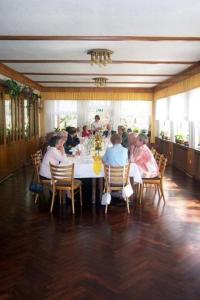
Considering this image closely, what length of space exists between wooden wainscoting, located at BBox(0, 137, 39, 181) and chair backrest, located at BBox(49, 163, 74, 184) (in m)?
2.98

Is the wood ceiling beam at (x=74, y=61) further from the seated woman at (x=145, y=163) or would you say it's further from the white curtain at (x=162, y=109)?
the white curtain at (x=162, y=109)

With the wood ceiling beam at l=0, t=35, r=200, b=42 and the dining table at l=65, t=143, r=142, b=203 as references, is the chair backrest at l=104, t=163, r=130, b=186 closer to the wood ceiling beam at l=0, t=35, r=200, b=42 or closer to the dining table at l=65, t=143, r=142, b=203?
the dining table at l=65, t=143, r=142, b=203

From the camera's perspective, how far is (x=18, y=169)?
30.5 feet

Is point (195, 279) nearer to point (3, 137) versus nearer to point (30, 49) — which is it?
point (30, 49)

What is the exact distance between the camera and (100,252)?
3.63 m

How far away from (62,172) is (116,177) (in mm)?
842

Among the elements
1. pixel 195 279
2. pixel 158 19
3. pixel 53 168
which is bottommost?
pixel 195 279

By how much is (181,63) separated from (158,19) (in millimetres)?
3432

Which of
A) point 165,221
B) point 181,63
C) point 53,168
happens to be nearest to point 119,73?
point 181,63

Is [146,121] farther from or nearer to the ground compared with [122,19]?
nearer to the ground

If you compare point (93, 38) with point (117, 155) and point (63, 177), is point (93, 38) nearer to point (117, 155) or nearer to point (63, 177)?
point (117, 155)

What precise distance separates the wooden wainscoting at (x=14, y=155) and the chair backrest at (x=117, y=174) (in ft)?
11.5

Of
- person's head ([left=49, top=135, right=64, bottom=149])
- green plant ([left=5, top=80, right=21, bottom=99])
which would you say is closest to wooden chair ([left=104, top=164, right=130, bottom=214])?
person's head ([left=49, top=135, right=64, bottom=149])

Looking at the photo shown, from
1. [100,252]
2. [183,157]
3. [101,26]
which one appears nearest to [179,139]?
[183,157]
